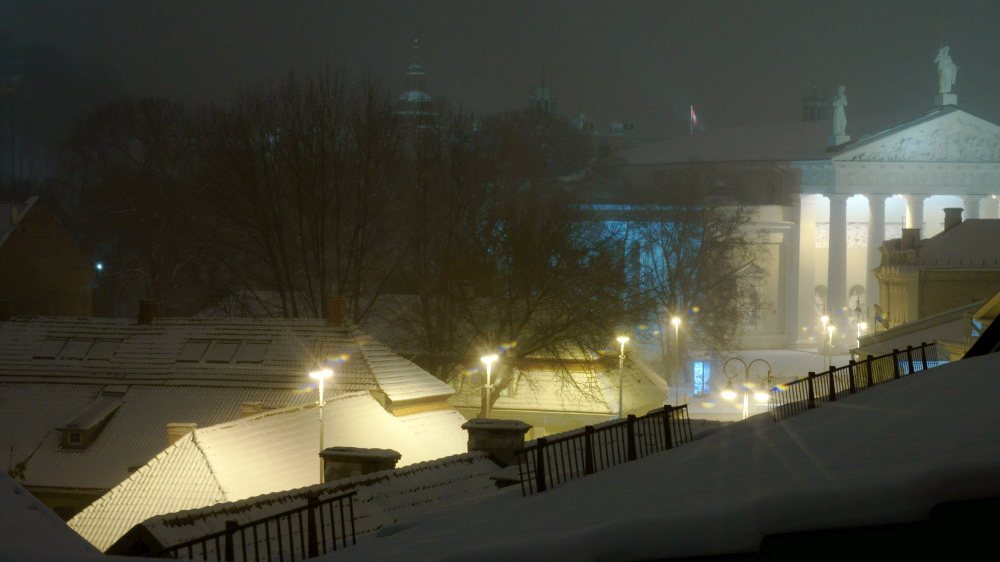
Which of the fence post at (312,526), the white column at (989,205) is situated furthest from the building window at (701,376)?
the fence post at (312,526)

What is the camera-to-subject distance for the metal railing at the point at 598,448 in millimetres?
13570

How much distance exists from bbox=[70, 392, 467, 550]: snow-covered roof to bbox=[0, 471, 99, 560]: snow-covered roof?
44.8 feet

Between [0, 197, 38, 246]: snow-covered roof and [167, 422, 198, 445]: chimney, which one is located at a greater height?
[0, 197, 38, 246]: snow-covered roof

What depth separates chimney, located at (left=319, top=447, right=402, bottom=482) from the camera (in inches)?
679

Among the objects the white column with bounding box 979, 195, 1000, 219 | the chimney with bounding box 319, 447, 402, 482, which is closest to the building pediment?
the white column with bounding box 979, 195, 1000, 219

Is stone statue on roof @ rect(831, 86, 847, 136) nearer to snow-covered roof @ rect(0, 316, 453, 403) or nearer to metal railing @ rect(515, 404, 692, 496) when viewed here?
snow-covered roof @ rect(0, 316, 453, 403)

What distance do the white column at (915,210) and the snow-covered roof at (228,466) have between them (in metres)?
61.6

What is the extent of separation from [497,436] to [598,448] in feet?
Result: 13.8

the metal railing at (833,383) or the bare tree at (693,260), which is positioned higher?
the bare tree at (693,260)

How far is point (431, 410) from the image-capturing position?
34594mm

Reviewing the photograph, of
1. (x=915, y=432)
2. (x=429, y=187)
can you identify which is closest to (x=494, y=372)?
(x=429, y=187)

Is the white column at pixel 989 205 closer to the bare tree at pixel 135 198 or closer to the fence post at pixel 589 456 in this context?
the bare tree at pixel 135 198

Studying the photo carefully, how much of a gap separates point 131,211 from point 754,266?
1484 inches

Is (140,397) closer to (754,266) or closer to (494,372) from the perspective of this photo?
(494,372)
